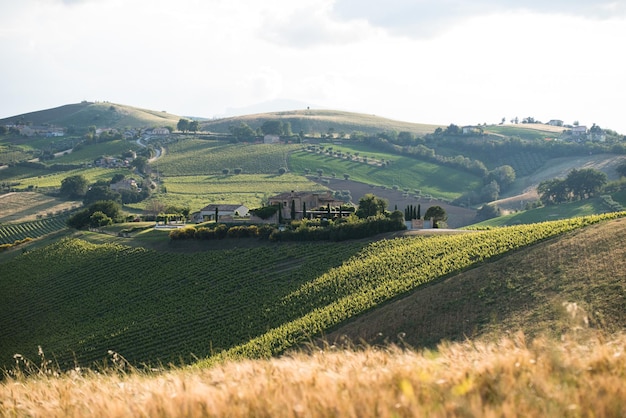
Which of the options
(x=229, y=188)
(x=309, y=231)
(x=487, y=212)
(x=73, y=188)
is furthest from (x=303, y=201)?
(x=73, y=188)

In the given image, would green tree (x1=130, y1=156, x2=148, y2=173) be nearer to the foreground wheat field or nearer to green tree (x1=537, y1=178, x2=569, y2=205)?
green tree (x1=537, y1=178, x2=569, y2=205)

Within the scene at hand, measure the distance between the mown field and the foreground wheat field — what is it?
28935 mm

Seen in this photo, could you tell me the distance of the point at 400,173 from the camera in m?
184

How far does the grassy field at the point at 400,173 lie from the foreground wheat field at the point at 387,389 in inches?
6309

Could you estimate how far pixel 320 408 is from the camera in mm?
8547

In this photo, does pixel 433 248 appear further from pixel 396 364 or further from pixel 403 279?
pixel 396 364

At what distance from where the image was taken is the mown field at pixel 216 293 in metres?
47.8

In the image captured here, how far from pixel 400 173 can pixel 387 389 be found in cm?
17622

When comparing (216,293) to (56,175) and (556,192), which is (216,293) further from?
(56,175)

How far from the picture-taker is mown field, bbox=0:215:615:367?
47844 mm

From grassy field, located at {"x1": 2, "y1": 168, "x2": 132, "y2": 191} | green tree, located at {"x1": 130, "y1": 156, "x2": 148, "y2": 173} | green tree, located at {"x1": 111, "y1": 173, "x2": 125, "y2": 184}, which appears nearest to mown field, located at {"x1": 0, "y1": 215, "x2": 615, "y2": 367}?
green tree, located at {"x1": 111, "y1": 173, "x2": 125, "y2": 184}

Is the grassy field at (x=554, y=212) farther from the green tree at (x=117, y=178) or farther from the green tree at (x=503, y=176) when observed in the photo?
the green tree at (x=117, y=178)

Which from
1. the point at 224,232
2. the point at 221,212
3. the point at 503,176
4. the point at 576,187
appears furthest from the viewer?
the point at 503,176

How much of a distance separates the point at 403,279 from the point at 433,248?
324 inches
